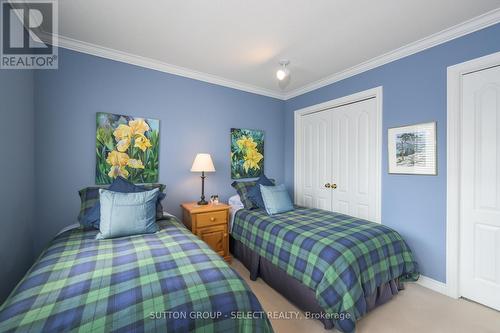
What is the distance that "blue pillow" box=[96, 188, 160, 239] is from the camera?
1684 millimetres

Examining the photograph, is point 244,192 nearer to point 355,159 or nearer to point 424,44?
point 355,159

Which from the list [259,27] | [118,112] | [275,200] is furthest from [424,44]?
[118,112]

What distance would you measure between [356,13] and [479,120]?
146 centimetres

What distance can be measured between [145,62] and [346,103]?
2.65 meters

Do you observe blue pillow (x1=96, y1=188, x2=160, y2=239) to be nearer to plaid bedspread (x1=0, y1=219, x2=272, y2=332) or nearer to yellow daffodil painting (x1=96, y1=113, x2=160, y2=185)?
plaid bedspread (x1=0, y1=219, x2=272, y2=332)

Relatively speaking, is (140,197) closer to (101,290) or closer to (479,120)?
(101,290)

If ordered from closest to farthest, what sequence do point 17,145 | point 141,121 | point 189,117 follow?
point 17,145 → point 141,121 → point 189,117

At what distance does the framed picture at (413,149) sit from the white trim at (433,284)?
1088mm

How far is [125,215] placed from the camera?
1.73 metres

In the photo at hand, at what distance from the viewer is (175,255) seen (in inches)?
54.2

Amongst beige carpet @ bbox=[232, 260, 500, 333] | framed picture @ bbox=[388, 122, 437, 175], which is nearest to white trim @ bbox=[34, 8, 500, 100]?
framed picture @ bbox=[388, 122, 437, 175]

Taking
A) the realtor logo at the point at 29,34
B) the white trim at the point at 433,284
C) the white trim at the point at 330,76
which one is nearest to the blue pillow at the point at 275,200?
the white trim at the point at 433,284

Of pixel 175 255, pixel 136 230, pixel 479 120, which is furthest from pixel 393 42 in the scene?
pixel 136 230

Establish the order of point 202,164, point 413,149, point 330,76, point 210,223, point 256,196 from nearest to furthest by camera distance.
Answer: point 413,149, point 210,223, point 202,164, point 256,196, point 330,76
